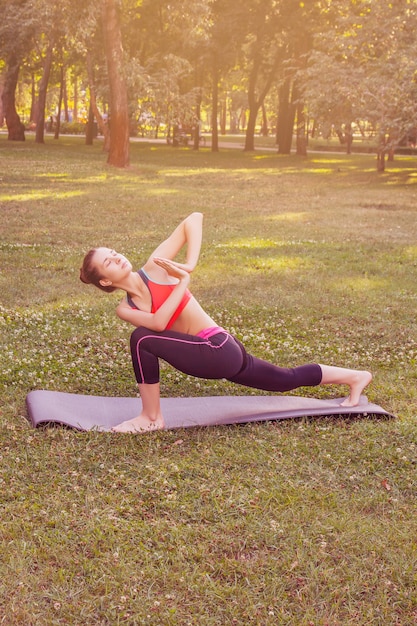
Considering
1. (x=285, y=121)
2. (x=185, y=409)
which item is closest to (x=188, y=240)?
(x=185, y=409)

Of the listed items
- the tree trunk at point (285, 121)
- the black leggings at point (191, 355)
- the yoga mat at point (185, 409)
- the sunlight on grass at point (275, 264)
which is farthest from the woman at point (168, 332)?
the tree trunk at point (285, 121)

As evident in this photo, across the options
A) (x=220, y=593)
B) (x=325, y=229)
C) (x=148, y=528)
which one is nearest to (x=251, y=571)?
(x=220, y=593)

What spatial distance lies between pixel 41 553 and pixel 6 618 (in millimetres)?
534

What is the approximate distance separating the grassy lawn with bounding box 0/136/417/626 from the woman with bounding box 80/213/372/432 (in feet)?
1.31

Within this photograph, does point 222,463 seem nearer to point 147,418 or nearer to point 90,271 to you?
point 147,418

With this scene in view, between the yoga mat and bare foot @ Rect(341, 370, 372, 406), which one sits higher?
bare foot @ Rect(341, 370, 372, 406)

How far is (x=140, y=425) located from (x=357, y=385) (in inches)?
73.2

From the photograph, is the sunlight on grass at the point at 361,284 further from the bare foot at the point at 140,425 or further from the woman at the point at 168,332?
the bare foot at the point at 140,425

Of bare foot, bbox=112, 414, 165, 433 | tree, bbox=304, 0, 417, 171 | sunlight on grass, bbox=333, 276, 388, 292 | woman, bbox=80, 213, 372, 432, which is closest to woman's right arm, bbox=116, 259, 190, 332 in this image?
woman, bbox=80, 213, 372, 432

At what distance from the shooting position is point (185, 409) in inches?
239

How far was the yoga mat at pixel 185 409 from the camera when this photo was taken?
18.9 feet

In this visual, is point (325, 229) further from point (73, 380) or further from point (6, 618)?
point (6, 618)

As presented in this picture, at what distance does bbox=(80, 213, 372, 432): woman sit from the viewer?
5.32 m

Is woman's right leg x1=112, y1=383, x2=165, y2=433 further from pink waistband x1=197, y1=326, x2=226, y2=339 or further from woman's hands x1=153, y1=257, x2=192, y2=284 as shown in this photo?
woman's hands x1=153, y1=257, x2=192, y2=284
